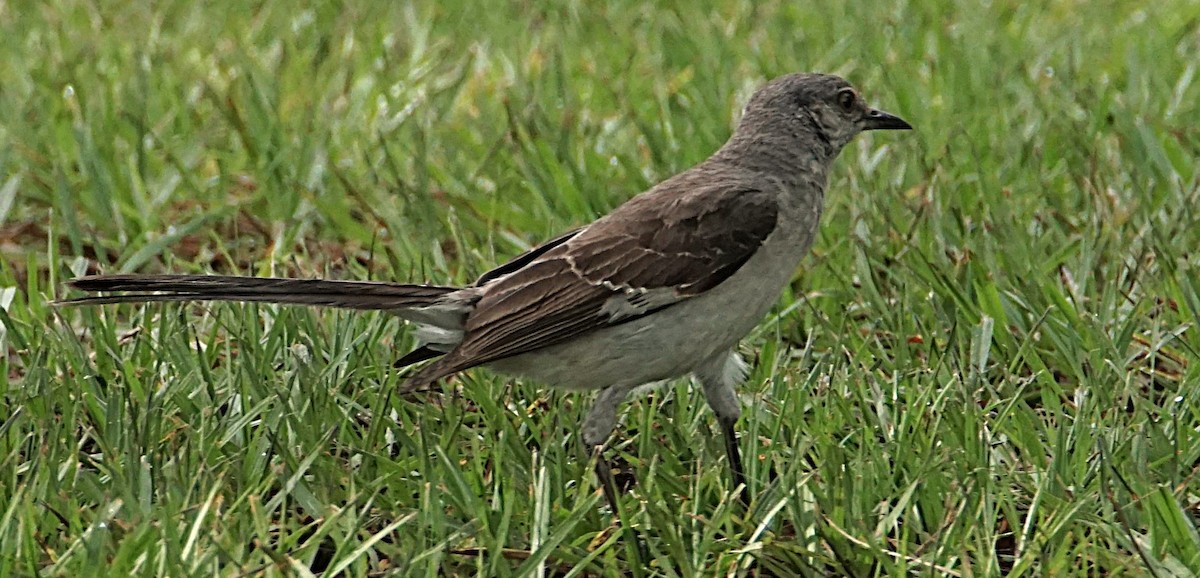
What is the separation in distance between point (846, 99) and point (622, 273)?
113cm

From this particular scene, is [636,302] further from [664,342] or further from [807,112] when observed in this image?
[807,112]

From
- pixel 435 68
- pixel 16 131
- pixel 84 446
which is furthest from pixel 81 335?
pixel 435 68

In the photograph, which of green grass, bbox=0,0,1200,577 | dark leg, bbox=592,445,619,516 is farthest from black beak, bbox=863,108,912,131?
dark leg, bbox=592,445,619,516

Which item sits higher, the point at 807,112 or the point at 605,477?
the point at 807,112

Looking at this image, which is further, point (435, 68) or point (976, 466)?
point (435, 68)

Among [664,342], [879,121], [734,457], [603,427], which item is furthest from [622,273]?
[879,121]

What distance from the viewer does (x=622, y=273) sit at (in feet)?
15.3

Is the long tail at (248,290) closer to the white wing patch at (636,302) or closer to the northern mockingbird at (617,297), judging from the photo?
the northern mockingbird at (617,297)

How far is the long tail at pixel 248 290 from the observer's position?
431 cm

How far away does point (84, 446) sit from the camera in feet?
15.5

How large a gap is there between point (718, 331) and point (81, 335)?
223 cm

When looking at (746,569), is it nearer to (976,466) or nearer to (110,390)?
(976,466)

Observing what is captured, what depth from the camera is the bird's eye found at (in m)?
5.27

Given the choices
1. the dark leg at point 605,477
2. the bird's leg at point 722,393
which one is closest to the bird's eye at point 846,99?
the bird's leg at point 722,393
